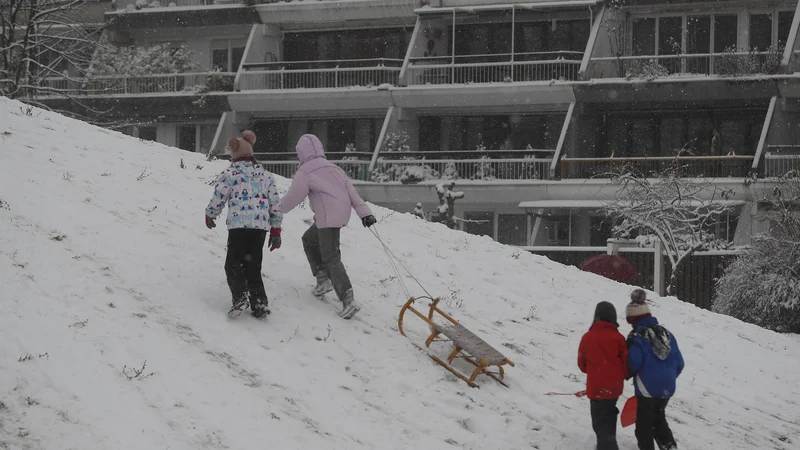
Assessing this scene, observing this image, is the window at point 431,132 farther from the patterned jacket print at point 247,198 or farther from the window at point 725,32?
the patterned jacket print at point 247,198

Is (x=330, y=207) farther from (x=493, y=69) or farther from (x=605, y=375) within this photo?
(x=493, y=69)

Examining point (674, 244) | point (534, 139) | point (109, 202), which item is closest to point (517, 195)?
point (534, 139)

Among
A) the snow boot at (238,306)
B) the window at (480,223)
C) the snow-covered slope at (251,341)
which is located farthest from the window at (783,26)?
the snow boot at (238,306)

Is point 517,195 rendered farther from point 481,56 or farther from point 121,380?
point 121,380

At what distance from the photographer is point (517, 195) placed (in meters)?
33.9

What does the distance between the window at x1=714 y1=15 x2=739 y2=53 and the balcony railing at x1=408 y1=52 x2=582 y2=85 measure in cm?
417

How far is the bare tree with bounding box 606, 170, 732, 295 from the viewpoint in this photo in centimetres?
2538

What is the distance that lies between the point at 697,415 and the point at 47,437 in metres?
6.62

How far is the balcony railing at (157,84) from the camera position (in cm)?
3966

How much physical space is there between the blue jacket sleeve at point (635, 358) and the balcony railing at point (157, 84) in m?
31.6

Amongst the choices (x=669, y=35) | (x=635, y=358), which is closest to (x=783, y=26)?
(x=669, y=35)

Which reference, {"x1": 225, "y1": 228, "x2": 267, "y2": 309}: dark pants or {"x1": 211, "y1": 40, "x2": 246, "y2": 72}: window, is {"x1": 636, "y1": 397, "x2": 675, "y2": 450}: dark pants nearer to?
{"x1": 225, "y1": 228, "x2": 267, "y2": 309}: dark pants

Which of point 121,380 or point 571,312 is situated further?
point 571,312

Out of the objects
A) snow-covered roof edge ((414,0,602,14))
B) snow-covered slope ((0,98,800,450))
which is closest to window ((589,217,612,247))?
snow-covered roof edge ((414,0,602,14))
